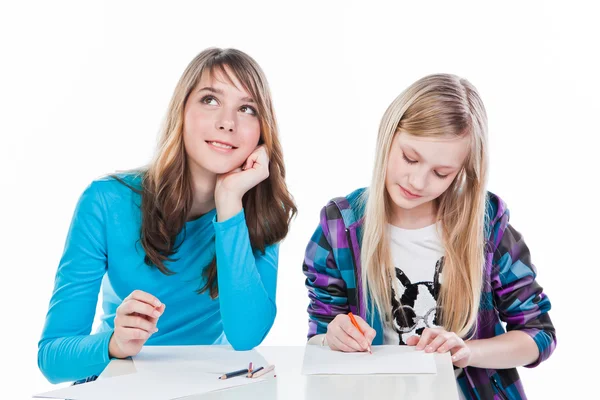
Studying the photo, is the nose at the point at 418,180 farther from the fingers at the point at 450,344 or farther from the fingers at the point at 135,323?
the fingers at the point at 135,323

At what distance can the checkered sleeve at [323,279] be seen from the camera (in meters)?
1.69

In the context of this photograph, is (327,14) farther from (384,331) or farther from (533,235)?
(384,331)

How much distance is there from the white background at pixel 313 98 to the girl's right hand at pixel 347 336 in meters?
1.30

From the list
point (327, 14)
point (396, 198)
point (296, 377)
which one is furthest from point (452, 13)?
point (296, 377)

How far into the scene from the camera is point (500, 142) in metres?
2.77

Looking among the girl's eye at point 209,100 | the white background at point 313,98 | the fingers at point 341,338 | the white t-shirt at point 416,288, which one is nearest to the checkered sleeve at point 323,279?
the white t-shirt at point 416,288

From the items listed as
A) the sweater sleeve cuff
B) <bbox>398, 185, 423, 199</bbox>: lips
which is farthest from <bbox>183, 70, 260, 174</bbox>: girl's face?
<bbox>398, 185, 423, 199</bbox>: lips

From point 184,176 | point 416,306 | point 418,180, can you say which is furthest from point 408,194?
point 184,176

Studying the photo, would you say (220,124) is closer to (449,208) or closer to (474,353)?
(449,208)

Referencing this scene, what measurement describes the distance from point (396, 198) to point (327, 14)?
137 cm

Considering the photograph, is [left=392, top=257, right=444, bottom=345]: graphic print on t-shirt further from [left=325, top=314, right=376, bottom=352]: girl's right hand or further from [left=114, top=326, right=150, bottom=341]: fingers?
[left=114, top=326, right=150, bottom=341]: fingers

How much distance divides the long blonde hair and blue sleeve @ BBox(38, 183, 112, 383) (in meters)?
0.57

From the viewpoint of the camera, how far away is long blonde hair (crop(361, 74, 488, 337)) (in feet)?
5.21

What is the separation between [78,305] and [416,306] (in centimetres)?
71
